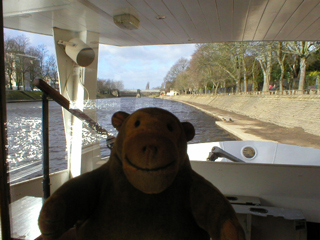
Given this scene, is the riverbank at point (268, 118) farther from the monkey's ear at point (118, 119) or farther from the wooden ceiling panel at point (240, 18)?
the monkey's ear at point (118, 119)

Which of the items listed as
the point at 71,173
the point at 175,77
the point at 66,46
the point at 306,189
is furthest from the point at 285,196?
the point at 66,46

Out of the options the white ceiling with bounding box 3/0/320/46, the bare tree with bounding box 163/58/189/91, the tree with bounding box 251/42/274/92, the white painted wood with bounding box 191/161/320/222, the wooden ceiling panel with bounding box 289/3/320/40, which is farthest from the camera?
the tree with bounding box 251/42/274/92

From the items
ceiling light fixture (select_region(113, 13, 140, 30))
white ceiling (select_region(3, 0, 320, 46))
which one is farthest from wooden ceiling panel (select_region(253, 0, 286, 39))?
ceiling light fixture (select_region(113, 13, 140, 30))

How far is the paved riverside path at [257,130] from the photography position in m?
3.14

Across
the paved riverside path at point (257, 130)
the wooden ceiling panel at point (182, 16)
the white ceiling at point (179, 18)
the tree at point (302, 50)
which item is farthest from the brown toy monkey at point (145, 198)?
the tree at point (302, 50)

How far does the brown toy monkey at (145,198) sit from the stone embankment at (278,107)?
2.29 m

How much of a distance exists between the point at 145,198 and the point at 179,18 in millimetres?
2078

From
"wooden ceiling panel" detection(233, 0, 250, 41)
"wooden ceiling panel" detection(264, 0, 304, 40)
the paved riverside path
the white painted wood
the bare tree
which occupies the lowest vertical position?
the white painted wood

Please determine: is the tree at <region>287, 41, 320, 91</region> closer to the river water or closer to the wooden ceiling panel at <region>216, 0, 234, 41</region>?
the wooden ceiling panel at <region>216, 0, 234, 41</region>

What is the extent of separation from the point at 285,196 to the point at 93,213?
7.57 feet

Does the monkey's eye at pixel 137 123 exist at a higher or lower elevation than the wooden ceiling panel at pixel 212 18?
lower

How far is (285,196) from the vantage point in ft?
8.20

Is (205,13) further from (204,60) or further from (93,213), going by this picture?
(93,213)

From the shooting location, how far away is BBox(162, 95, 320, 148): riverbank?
319 centimetres
